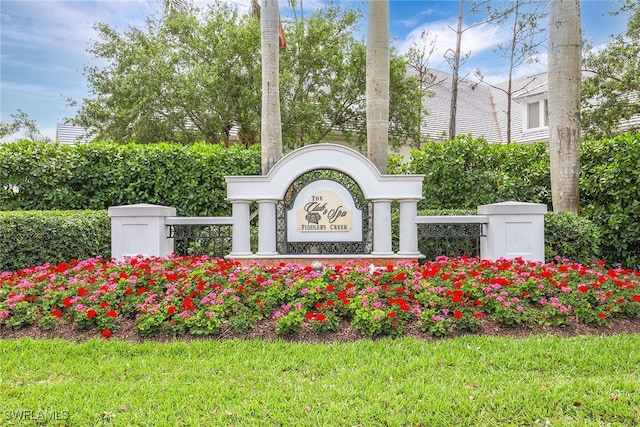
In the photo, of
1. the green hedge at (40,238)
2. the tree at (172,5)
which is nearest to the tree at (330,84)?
the tree at (172,5)

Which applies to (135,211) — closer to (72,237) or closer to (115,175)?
(72,237)

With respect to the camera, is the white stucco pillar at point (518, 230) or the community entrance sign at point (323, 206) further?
the community entrance sign at point (323, 206)

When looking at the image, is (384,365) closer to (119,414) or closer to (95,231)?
(119,414)

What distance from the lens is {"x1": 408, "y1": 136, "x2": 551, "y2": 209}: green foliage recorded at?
8883 mm

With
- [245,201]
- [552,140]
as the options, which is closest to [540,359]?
[245,201]

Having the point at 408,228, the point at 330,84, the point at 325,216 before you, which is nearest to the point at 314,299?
the point at 325,216

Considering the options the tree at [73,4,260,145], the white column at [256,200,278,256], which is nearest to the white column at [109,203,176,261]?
the white column at [256,200,278,256]

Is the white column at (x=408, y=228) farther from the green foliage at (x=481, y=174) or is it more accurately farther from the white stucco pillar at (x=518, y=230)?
the green foliage at (x=481, y=174)

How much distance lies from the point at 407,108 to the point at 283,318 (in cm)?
1199

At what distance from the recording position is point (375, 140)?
8492mm

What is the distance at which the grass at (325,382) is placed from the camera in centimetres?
282

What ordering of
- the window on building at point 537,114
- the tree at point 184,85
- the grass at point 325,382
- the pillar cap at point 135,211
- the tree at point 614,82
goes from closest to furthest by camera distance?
the grass at point 325,382, the pillar cap at point 135,211, the tree at point 614,82, the tree at point 184,85, the window on building at point 537,114

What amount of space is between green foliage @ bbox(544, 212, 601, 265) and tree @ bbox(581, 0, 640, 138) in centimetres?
710

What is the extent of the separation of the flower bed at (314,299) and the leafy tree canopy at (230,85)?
9426mm
